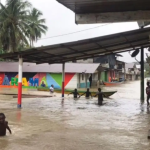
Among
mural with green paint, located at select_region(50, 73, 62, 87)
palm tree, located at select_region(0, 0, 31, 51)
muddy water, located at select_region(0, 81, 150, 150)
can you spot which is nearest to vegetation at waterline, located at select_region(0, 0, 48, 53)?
palm tree, located at select_region(0, 0, 31, 51)

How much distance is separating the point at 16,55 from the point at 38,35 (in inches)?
1111

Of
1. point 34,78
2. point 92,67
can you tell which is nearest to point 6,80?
point 34,78

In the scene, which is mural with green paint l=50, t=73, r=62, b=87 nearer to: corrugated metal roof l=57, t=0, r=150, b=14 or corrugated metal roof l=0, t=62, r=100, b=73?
corrugated metal roof l=0, t=62, r=100, b=73

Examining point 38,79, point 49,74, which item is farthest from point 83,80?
point 38,79

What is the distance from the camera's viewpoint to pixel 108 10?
7008 mm

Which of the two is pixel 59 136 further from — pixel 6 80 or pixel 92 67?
pixel 6 80

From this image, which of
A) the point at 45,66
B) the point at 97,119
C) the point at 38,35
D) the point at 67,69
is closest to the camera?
the point at 97,119

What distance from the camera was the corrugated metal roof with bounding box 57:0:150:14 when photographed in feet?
20.3

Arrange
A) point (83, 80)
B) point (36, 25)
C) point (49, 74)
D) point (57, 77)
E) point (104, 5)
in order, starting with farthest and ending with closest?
point (36, 25)
point (83, 80)
point (49, 74)
point (57, 77)
point (104, 5)

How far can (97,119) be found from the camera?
33.5 feet

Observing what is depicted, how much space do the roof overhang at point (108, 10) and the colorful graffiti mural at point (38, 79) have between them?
24.4 m

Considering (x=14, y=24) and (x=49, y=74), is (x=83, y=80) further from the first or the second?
(x=14, y=24)

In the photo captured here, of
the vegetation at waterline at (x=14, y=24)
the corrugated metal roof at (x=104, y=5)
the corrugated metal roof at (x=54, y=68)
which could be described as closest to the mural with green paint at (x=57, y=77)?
the corrugated metal roof at (x=54, y=68)

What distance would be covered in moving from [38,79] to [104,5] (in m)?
→ 27.4
